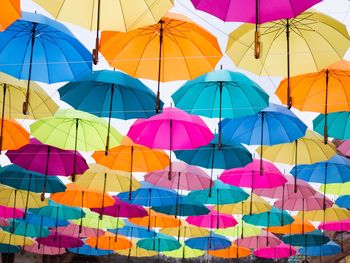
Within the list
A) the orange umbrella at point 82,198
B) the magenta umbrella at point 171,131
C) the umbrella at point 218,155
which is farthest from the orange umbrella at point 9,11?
the orange umbrella at point 82,198

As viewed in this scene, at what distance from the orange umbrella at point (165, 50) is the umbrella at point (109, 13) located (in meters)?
0.85

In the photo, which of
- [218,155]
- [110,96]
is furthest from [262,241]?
[110,96]

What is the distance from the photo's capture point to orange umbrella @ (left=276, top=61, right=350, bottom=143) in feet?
25.0

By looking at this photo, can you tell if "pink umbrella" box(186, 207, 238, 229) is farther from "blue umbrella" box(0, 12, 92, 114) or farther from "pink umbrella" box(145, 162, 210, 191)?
"blue umbrella" box(0, 12, 92, 114)

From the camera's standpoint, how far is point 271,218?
43.1 ft

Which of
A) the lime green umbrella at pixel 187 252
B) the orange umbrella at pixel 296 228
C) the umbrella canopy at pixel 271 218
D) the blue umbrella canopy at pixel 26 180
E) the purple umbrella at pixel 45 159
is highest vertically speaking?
the purple umbrella at pixel 45 159

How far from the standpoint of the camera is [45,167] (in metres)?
10.0

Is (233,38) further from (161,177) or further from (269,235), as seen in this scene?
(269,235)

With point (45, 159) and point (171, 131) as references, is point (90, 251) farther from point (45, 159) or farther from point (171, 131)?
point (171, 131)

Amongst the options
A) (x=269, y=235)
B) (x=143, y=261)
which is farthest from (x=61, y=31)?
(x=143, y=261)

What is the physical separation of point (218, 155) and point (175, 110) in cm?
149

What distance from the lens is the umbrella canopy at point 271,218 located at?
506 inches

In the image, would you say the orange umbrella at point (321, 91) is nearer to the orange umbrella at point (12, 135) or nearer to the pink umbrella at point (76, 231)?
the orange umbrella at point (12, 135)

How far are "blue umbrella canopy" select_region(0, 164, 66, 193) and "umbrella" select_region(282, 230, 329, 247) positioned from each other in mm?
6076
